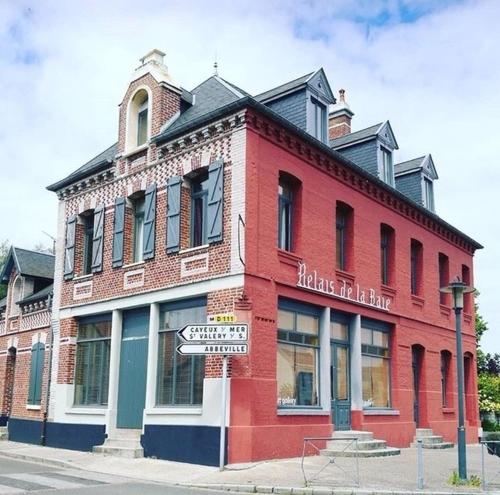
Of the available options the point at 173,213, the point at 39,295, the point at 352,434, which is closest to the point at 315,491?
the point at 352,434

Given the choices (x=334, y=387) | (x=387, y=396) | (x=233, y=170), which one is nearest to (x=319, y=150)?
(x=233, y=170)

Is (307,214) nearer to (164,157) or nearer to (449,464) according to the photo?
(164,157)

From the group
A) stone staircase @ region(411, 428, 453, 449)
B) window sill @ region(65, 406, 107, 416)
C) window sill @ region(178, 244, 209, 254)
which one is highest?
window sill @ region(178, 244, 209, 254)

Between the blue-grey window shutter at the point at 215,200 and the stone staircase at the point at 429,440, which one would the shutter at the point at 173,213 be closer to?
the blue-grey window shutter at the point at 215,200

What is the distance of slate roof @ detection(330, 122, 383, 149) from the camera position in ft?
72.0

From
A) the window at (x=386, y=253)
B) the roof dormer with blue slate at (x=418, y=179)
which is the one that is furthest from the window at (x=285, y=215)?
the roof dormer with blue slate at (x=418, y=179)

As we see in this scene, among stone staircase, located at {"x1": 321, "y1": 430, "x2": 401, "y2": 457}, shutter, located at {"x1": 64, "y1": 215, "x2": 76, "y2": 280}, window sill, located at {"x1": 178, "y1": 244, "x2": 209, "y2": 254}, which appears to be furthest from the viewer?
shutter, located at {"x1": 64, "y1": 215, "x2": 76, "y2": 280}

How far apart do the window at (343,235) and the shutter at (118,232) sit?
585 cm

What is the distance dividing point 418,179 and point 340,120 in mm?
3575

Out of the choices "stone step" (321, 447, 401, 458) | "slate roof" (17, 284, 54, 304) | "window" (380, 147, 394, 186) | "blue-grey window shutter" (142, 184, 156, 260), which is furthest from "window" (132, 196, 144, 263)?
"window" (380, 147, 394, 186)

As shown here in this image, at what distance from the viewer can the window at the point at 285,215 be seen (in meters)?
17.0

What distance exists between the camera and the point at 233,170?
16.0m

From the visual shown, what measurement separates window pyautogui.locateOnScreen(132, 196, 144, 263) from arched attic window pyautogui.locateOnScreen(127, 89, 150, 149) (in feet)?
5.19

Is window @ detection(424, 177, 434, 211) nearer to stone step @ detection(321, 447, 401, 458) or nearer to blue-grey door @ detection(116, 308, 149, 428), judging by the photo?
stone step @ detection(321, 447, 401, 458)
